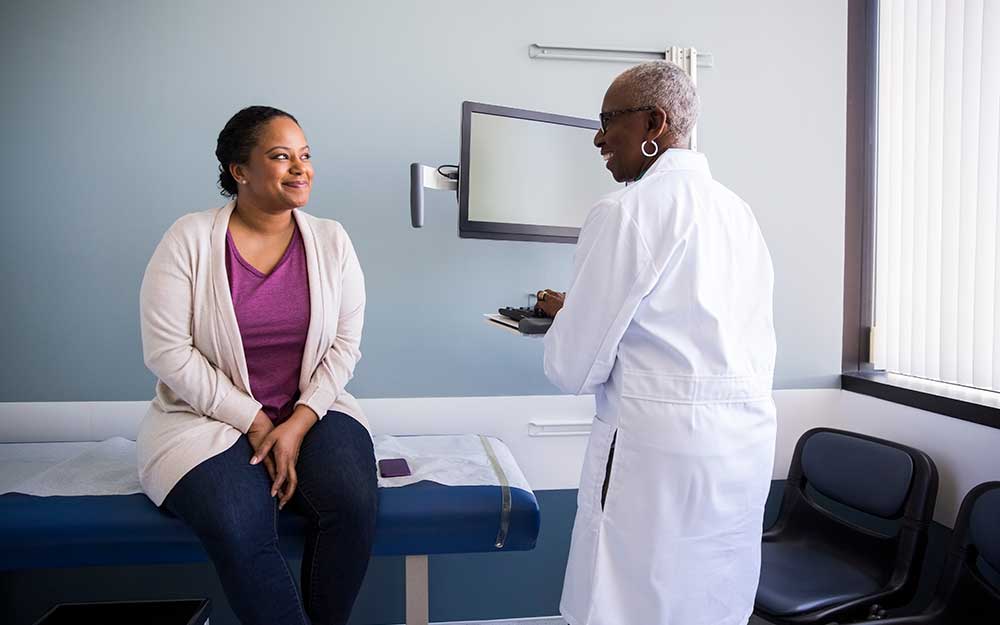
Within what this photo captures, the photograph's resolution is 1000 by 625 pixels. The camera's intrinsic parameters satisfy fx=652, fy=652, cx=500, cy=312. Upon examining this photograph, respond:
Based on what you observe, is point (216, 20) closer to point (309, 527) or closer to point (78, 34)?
point (78, 34)

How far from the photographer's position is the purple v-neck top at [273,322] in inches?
63.0

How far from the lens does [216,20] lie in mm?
2096

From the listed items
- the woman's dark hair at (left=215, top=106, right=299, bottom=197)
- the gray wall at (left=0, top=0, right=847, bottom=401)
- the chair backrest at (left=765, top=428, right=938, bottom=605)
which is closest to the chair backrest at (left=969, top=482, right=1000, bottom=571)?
the chair backrest at (left=765, top=428, right=938, bottom=605)

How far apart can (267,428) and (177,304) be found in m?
0.36

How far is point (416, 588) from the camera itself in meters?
1.69

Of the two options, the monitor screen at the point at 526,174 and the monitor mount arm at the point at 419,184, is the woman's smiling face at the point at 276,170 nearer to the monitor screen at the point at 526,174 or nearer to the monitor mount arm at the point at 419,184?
the monitor mount arm at the point at 419,184

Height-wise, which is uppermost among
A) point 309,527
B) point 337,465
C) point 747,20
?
point 747,20

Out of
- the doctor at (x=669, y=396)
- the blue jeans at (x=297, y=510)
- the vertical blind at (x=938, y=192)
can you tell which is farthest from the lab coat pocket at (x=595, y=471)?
the vertical blind at (x=938, y=192)

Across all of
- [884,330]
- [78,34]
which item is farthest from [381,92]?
[884,330]

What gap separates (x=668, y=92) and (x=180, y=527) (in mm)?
1437

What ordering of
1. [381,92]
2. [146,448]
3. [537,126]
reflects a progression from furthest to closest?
[381,92] → [537,126] → [146,448]

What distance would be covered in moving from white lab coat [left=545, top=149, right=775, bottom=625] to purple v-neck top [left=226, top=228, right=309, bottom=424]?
2.41 feet

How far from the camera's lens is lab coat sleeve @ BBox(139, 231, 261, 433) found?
1.51m

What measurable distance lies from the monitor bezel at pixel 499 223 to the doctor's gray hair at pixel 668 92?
1.96ft
